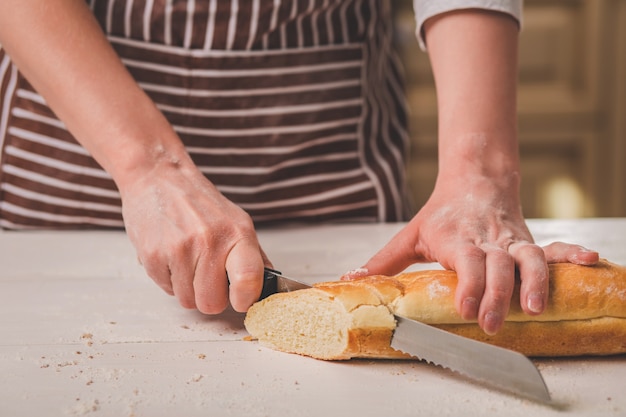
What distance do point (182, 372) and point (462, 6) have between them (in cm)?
69

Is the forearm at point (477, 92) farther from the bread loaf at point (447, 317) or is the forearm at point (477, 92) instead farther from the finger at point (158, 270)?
the finger at point (158, 270)

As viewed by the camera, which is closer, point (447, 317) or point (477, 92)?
point (447, 317)

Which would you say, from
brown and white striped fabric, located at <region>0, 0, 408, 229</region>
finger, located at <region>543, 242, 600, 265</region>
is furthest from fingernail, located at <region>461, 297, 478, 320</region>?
brown and white striped fabric, located at <region>0, 0, 408, 229</region>

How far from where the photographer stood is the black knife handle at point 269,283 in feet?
2.74

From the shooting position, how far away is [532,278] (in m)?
0.75

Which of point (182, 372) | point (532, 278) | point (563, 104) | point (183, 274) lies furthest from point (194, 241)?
point (563, 104)

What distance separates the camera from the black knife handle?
32.9 inches

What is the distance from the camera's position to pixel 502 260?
757mm

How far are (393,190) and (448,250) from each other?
1.90 feet

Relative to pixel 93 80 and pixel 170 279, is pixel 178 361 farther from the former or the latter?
pixel 93 80

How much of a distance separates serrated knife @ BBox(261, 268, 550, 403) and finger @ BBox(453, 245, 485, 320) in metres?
0.04

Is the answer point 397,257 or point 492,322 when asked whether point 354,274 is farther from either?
point 492,322

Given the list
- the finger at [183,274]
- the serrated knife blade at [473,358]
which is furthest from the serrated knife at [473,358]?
the finger at [183,274]

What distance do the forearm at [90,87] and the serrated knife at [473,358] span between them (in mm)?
389
